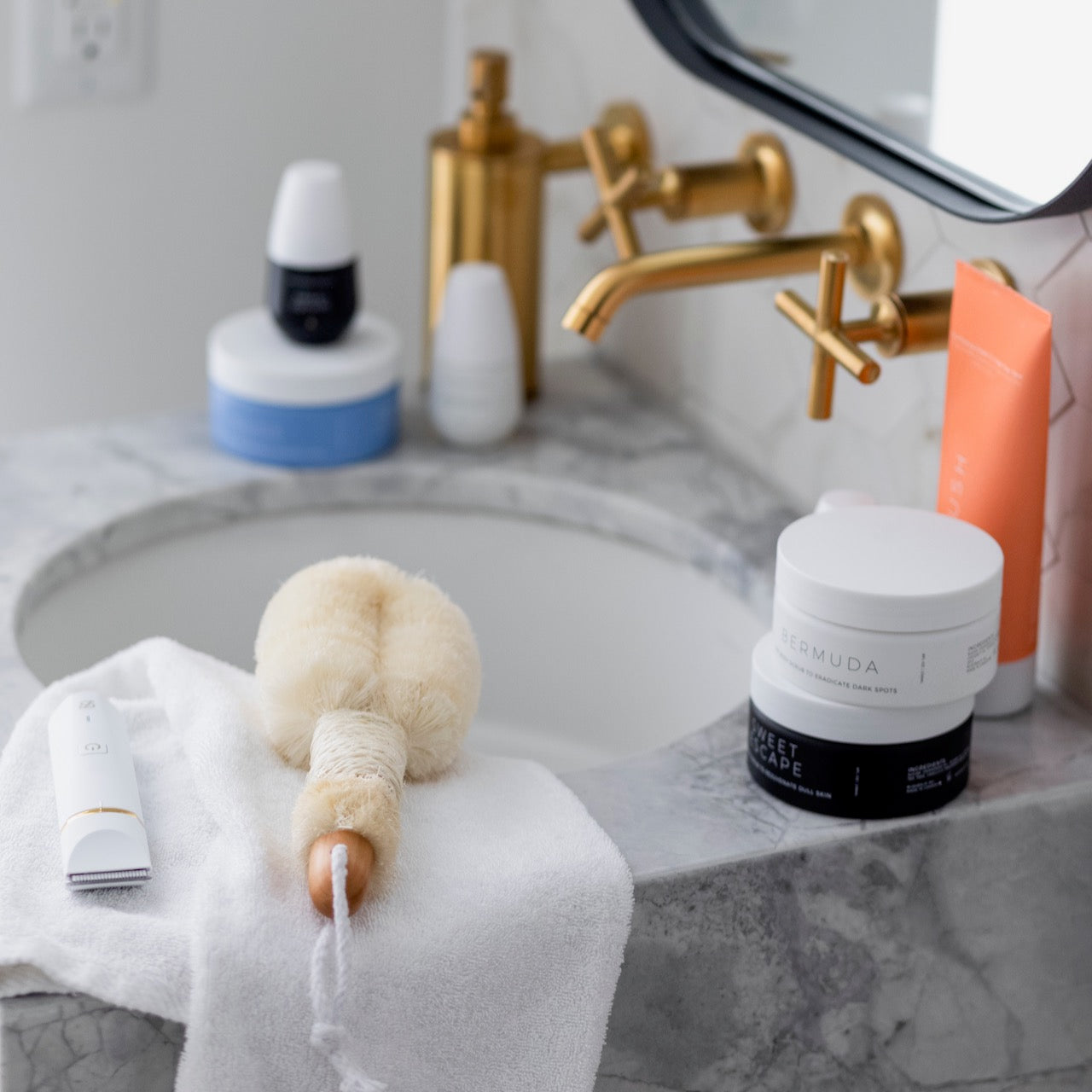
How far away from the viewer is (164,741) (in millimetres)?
734

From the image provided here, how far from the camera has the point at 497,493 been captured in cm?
107

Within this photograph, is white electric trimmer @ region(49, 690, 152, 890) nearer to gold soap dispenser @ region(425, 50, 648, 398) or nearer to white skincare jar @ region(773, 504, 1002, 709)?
white skincare jar @ region(773, 504, 1002, 709)

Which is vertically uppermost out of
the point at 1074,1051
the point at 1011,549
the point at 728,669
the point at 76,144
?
the point at 76,144

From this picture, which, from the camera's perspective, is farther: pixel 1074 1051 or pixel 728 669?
pixel 728 669

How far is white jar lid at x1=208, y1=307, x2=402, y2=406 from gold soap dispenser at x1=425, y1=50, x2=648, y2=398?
9 centimetres

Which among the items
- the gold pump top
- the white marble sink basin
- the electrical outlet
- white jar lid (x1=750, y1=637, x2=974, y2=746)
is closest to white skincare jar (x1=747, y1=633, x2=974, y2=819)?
white jar lid (x1=750, y1=637, x2=974, y2=746)

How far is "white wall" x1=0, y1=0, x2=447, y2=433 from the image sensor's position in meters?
1.33

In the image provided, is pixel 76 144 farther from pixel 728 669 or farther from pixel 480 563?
pixel 728 669

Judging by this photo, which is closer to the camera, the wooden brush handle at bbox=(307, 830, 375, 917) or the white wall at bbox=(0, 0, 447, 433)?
the wooden brush handle at bbox=(307, 830, 375, 917)

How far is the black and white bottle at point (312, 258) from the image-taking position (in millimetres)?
1018

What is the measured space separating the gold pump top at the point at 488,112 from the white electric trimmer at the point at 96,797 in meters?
0.54

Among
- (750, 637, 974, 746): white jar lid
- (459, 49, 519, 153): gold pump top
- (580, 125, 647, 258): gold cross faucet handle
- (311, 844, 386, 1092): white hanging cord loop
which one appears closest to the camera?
(311, 844, 386, 1092): white hanging cord loop

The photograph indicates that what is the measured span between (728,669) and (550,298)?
1.50ft

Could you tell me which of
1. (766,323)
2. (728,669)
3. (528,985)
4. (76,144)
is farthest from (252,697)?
(76,144)
